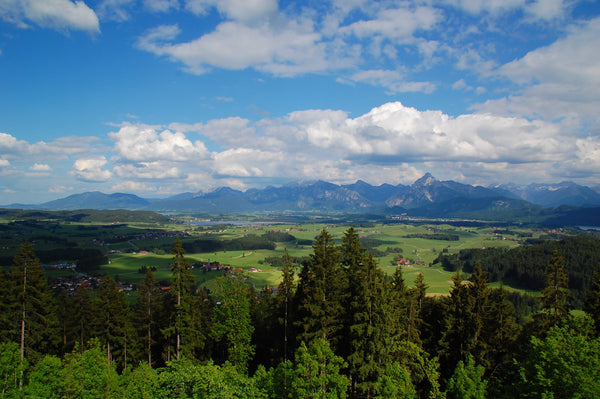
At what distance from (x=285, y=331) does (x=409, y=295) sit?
450 inches

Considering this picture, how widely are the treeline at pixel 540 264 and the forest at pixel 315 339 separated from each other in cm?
6048

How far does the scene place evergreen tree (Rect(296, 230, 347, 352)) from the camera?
2328 cm

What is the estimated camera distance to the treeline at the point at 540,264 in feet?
294

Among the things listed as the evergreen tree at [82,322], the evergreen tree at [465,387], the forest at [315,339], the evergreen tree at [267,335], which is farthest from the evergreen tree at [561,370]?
the evergreen tree at [82,322]

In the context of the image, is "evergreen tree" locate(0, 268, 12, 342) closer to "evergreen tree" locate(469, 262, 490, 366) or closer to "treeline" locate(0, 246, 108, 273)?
"evergreen tree" locate(469, 262, 490, 366)

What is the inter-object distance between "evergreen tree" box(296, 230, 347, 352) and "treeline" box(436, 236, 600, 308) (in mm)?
68653

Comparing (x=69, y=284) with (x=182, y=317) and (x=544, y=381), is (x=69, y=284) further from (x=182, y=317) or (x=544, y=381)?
(x=544, y=381)

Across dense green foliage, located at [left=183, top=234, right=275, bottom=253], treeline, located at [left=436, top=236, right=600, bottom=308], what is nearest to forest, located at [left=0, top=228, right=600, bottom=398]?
treeline, located at [left=436, top=236, right=600, bottom=308]

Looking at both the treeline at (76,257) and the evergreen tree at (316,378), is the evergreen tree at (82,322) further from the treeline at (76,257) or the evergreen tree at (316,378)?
the treeline at (76,257)

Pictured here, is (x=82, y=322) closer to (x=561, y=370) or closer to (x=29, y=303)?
(x=29, y=303)

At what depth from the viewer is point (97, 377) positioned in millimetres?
20719

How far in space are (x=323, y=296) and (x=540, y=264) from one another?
101 m

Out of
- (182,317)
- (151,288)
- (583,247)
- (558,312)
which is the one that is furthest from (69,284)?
(583,247)

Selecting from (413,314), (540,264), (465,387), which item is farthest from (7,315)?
(540,264)
